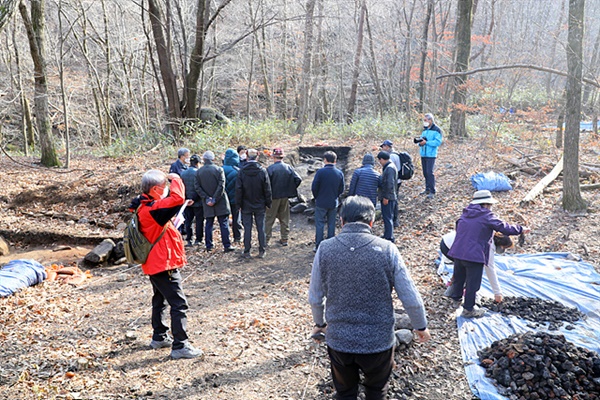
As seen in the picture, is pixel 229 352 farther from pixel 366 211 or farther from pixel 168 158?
pixel 168 158

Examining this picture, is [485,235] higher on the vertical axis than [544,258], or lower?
higher

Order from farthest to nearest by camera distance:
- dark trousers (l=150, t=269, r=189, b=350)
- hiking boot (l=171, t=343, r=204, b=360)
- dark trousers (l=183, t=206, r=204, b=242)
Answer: dark trousers (l=183, t=206, r=204, b=242)
hiking boot (l=171, t=343, r=204, b=360)
dark trousers (l=150, t=269, r=189, b=350)

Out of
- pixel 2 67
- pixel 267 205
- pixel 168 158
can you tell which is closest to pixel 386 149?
pixel 267 205

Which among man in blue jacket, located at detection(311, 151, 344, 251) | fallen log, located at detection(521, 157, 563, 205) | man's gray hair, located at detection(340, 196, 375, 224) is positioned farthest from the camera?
fallen log, located at detection(521, 157, 563, 205)

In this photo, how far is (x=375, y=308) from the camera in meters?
2.85

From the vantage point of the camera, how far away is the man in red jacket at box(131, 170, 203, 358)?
4.27m

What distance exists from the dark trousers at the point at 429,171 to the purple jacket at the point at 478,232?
5453 millimetres

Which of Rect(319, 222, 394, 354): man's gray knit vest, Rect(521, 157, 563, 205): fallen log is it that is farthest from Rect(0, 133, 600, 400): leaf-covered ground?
Rect(319, 222, 394, 354): man's gray knit vest

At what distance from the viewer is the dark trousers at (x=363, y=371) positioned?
2.85 meters

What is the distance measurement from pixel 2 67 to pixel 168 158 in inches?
616

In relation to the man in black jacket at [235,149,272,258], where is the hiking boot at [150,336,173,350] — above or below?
below

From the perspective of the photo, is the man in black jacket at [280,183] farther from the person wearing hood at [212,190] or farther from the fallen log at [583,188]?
the fallen log at [583,188]

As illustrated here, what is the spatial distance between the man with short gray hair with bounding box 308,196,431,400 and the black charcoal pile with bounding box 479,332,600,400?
1.71 metres

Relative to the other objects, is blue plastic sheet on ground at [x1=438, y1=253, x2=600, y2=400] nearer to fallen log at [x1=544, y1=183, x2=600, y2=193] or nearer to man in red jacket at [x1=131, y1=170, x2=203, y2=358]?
man in red jacket at [x1=131, y1=170, x2=203, y2=358]
